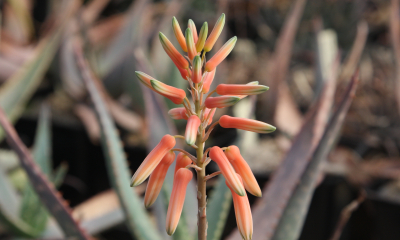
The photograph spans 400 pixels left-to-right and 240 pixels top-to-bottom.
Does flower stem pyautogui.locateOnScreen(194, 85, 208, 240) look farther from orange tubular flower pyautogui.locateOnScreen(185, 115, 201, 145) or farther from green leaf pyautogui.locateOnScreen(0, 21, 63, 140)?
green leaf pyautogui.locateOnScreen(0, 21, 63, 140)

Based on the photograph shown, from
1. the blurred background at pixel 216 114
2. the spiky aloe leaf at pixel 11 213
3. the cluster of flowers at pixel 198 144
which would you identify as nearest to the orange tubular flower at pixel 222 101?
the cluster of flowers at pixel 198 144

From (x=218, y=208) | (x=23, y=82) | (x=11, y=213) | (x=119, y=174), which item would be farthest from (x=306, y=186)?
(x=23, y=82)

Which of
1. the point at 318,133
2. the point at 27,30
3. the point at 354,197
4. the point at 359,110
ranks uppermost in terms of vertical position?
the point at 27,30

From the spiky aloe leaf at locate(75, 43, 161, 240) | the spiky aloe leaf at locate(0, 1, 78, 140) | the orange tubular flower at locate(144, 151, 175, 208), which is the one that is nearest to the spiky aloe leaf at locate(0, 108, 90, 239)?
the spiky aloe leaf at locate(75, 43, 161, 240)

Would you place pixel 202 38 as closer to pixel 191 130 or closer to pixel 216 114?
pixel 191 130

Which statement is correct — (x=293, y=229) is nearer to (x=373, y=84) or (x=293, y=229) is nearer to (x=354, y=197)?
(x=354, y=197)

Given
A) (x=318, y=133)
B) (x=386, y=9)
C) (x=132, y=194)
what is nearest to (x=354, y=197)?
(x=318, y=133)
